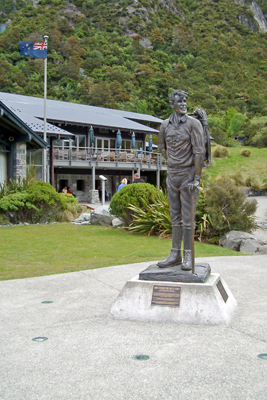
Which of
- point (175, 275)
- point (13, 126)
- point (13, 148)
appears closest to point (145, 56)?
point (13, 148)

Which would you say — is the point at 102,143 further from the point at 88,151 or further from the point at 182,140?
the point at 182,140

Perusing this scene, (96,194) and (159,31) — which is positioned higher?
(159,31)

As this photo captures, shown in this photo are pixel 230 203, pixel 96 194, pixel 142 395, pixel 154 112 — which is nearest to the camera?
pixel 142 395

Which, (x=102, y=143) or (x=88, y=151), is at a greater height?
(x=102, y=143)

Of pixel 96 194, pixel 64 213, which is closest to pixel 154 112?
pixel 96 194

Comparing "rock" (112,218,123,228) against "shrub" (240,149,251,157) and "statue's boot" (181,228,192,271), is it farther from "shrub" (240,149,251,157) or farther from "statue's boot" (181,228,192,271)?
"shrub" (240,149,251,157)

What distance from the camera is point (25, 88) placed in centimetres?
7025

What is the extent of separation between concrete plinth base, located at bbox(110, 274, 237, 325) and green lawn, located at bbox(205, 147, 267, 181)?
33.8 m

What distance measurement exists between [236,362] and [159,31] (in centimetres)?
12388

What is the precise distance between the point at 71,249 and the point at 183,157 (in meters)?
5.90

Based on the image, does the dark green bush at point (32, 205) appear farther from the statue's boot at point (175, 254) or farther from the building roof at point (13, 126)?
the statue's boot at point (175, 254)

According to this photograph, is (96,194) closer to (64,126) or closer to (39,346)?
(64,126)

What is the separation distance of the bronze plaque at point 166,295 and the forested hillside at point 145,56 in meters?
52.7

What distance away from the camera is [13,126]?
57.9ft
